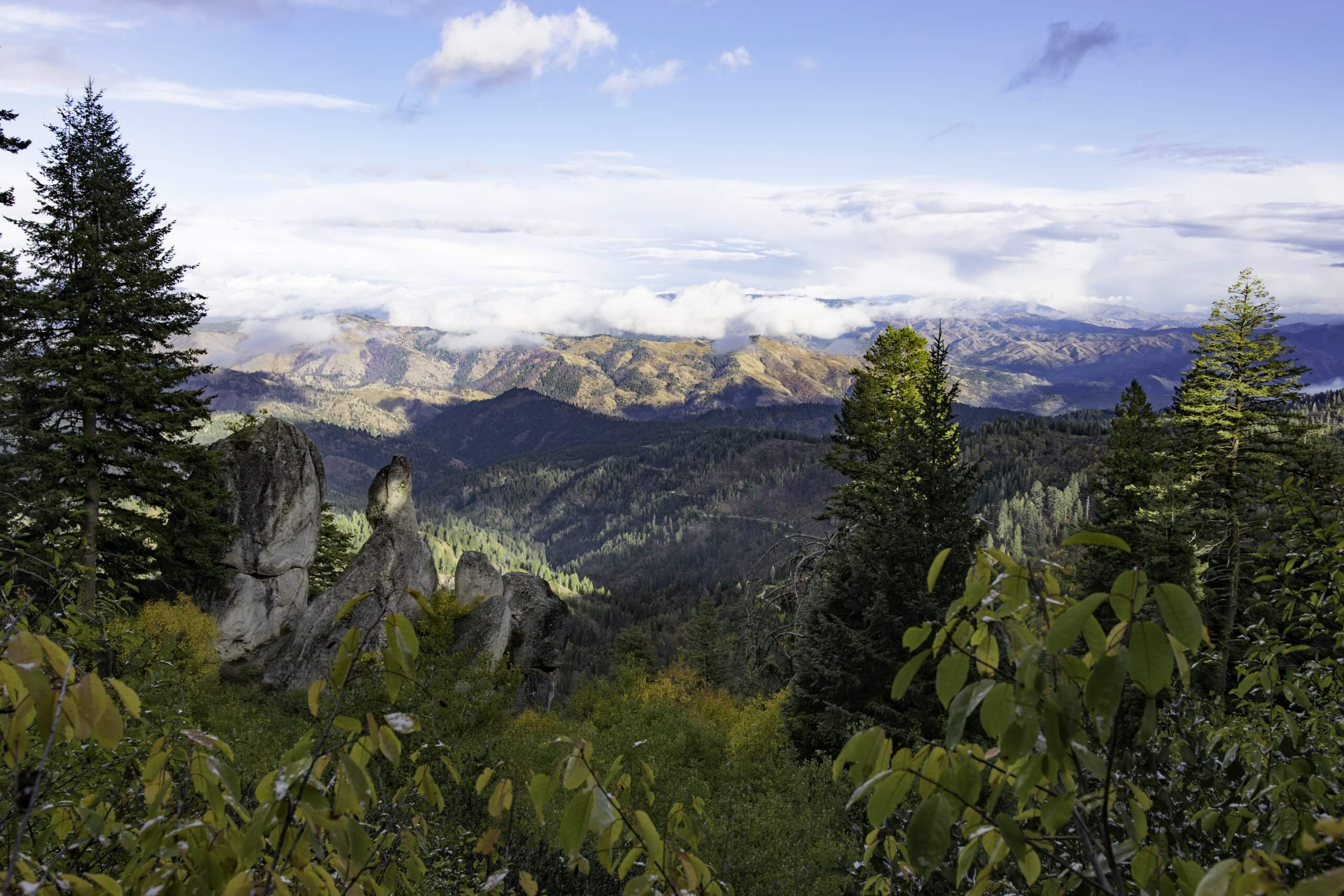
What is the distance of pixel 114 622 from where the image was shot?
21234 millimetres

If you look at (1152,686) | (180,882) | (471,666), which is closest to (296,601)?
(471,666)

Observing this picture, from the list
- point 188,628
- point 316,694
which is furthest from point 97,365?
point 316,694

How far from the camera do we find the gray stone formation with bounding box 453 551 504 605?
41.2m

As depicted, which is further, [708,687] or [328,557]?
[708,687]

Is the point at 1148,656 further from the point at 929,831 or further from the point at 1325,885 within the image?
the point at 929,831

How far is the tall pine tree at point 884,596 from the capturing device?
58.7 feet

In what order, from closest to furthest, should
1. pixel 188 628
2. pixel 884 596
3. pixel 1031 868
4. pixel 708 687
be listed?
1. pixel 1031 868
2. pixel 884 596
3. pixel 188 628
4. pixel 708 687

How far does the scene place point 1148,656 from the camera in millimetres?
2008

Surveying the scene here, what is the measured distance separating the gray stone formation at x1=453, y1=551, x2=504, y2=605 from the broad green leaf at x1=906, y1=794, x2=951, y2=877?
134ft

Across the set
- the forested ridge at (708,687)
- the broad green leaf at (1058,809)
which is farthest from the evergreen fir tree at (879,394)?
the broad green leaf at (1058,809)

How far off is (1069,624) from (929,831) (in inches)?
30.9

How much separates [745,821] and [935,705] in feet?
20.0

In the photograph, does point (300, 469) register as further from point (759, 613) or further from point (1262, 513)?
point (1262, 513)

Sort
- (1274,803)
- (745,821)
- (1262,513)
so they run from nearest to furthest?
(1274,803) < (745,821) < (1262,513)
